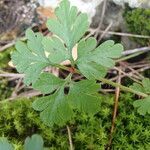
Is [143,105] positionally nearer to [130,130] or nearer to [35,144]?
[130,130]

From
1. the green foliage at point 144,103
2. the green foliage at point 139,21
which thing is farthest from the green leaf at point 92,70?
the green foliage at point 139,21

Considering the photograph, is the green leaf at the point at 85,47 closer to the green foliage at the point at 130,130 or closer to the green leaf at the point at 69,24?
the green leaf at the point at 69,24

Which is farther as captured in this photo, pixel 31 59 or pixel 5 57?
pixel 5 57

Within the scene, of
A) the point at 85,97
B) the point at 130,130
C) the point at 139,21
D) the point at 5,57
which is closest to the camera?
the point at 85,97

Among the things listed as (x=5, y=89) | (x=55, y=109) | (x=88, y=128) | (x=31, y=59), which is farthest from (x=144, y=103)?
(x=5, y=89)

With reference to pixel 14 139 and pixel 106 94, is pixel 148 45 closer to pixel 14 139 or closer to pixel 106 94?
pixel 106 94

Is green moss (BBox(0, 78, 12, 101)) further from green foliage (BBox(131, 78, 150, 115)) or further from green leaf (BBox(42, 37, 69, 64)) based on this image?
green foliage (BBox(131, 78, 150, 115))

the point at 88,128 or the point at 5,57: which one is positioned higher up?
the point at 5,57

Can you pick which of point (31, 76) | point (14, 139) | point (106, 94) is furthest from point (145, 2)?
point (14, 139)
